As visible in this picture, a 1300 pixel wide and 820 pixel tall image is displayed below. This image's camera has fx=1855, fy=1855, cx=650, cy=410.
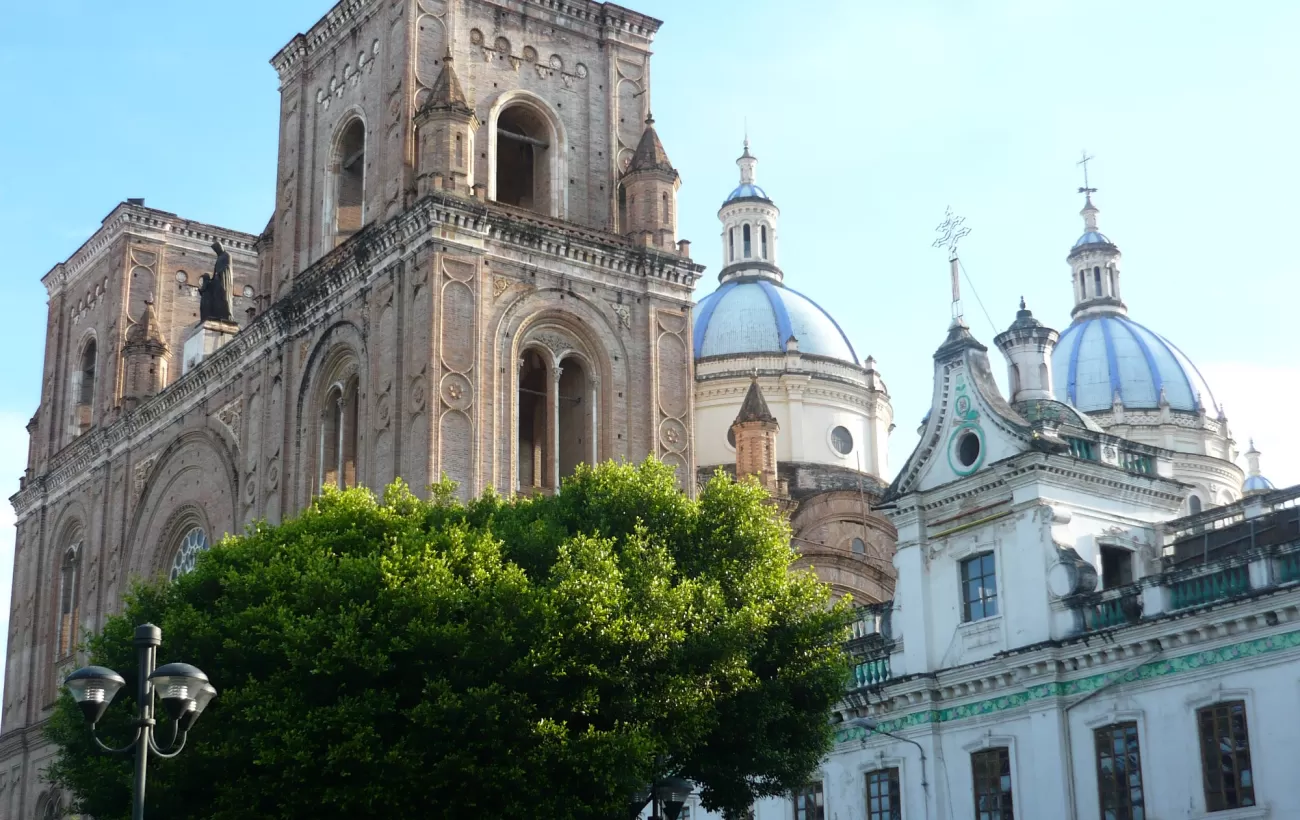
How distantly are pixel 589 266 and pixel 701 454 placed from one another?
17902mm

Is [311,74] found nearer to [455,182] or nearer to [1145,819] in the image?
[455,182]

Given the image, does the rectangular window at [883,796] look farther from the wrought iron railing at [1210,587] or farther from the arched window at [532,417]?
the arched window at [532,417]

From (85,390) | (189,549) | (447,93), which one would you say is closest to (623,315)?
(447,93)

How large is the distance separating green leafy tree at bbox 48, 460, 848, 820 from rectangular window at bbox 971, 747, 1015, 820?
3142 mm

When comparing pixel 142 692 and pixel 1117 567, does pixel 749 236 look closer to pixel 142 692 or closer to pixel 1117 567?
pixel 1117 567

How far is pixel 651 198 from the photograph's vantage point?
42.9m

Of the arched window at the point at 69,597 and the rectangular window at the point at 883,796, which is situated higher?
the arched window at the point at 69,597

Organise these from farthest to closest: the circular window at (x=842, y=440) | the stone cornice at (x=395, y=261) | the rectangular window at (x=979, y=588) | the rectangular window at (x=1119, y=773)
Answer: the circular window at (x=842, y=440) < the stone cornice at (x=395, y=261) < the rectangular window at (x=979, y=588) < the rectangular window at (x=1119, y=773)

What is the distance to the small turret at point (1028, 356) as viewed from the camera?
3306cm

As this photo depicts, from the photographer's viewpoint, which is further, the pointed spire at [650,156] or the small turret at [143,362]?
the small turret at [143,362]

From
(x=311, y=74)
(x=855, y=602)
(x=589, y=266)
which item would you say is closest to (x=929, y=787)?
(x=589, y=266)

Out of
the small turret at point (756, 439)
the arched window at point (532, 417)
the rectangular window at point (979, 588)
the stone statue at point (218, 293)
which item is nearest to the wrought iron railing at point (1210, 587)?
the rectangular window at point (979, 588)

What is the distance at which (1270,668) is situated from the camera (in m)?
24.8

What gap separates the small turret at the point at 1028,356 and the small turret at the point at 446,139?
1283cm
